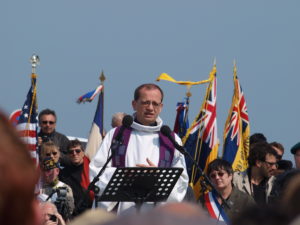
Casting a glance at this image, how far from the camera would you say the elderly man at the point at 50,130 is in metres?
14.3

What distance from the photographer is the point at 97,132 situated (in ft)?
52.8

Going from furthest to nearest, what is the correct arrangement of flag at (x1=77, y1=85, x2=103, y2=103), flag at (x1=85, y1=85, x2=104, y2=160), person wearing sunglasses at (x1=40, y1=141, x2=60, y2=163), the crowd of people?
flag at (x1=77, y1=85, x2=103, y2=103) < flag at (x1=85, y1=85, x2=104, y2=160) < person wearing sunglasses at (x1=40, y1=141, x2=60, y2=163) < the crowd of people

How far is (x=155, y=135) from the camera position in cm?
1003

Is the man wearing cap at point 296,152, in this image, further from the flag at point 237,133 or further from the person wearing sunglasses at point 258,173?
the flag at point 237,133

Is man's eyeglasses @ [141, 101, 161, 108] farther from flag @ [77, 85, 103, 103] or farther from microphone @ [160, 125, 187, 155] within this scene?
flag @ [77, 85, 103, 103]

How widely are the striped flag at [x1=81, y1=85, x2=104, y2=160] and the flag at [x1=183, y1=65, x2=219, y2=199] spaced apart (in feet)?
5.25

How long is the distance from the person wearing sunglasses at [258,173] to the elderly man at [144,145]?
8.07ft

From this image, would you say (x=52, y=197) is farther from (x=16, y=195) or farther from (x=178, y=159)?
(x=16, y=195)

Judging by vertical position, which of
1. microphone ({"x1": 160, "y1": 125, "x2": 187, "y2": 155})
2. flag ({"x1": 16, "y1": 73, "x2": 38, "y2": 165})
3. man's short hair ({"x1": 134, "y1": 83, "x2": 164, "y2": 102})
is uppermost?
man's short hair ({"x1": 134, "y1": 83, "x2": 164, "y2": 102})

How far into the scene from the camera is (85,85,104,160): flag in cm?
1465

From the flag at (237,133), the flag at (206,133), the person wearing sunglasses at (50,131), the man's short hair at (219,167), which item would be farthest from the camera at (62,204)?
the flag at (237,133)

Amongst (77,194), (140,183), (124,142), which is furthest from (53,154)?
(140,183)

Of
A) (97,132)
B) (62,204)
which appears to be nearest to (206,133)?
(97,132)

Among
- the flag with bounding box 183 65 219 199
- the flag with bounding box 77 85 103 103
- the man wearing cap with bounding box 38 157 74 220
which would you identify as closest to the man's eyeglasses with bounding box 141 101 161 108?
the man wearing cap with bounding box 38 157 74 220
